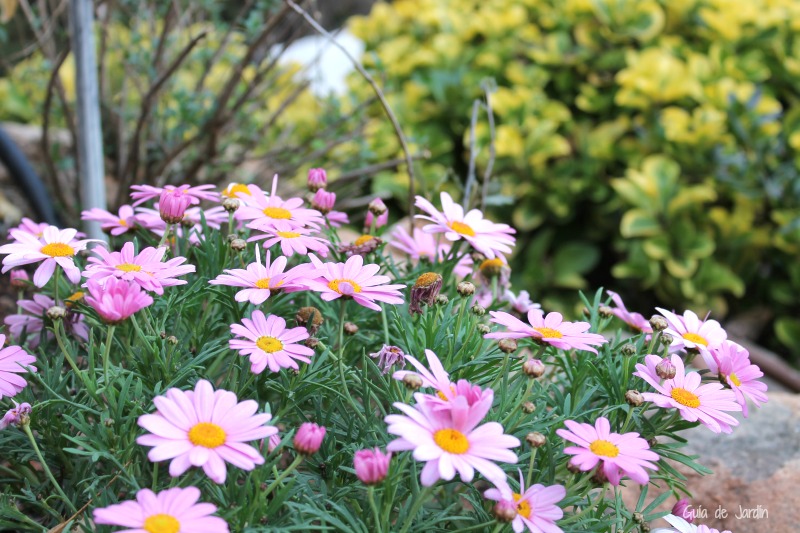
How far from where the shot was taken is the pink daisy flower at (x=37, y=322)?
42.4 inches

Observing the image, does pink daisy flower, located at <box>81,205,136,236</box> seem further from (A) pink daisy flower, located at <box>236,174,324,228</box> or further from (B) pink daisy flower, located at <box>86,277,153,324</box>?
(B) pink daisy flower, located at <box>86,277,153,324</box>

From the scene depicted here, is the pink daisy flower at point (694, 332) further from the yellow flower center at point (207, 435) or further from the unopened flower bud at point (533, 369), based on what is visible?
the yellow flower center at point (207, 435)

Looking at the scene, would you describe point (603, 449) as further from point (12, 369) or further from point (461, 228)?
point (12, 369)

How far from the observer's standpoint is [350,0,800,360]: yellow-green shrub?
8.86ft

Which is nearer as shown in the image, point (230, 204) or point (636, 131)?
point (230, 204)

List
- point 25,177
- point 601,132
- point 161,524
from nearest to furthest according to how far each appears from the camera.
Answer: point 161,524
point 25,177
point 601,132

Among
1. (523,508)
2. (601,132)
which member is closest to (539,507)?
(523,508)

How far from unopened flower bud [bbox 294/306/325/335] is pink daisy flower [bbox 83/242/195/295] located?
142 mm

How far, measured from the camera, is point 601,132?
9.46 feet

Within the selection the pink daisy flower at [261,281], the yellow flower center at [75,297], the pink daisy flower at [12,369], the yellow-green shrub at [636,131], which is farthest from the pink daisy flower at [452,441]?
the yellow-green shrub at [636,131]

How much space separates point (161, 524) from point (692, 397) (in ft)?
1.87

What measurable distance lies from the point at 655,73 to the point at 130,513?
2521 mm

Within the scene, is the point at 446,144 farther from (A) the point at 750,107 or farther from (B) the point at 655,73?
(A) the point at 750,107

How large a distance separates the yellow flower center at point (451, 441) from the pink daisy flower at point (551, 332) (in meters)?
0.16
